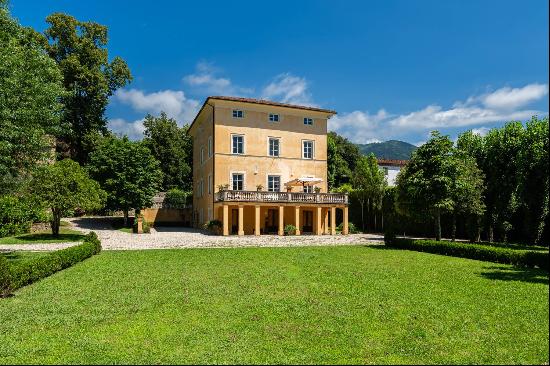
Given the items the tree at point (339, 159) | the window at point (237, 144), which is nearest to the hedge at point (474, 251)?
the window at point (237, 144)

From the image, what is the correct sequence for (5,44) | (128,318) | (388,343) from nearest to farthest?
(388,343) → (128,318) → (5,44)

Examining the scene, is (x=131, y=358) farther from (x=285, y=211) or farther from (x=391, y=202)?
(x=391, y=202)

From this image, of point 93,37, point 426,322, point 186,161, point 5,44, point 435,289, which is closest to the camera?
point 426,322

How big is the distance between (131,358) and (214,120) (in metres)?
30.1

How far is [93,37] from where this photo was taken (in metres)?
46.9

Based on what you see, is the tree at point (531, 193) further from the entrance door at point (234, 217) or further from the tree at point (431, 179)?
the entrance door at point (234, 217)

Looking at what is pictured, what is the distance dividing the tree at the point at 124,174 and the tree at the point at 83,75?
473 cm

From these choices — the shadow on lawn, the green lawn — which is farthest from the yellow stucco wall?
the shadow on lawn

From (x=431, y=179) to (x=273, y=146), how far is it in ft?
56.5

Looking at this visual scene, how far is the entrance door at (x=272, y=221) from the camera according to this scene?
36.8 metres

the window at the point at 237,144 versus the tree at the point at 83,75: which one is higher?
the tree at the point at 83,75

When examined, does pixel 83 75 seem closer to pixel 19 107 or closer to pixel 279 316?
pixel 19 107

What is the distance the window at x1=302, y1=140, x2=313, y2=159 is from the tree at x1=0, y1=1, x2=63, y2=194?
2200 centimetres

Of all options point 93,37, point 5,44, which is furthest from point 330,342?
point 93,37
